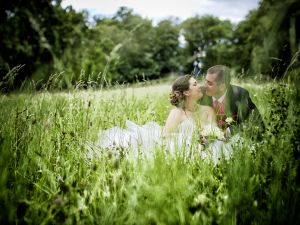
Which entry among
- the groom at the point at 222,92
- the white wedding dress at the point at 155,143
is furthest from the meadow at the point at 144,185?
the groom at the point at 222,92

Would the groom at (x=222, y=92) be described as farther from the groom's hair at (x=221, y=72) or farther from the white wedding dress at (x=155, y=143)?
the white wedding dress at (x=155, y=143)

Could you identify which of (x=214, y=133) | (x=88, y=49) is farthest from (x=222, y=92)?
(x=88, y=49)

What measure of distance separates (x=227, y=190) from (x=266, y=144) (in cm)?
63

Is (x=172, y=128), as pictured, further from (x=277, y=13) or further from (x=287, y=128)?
(x=277, y=13)

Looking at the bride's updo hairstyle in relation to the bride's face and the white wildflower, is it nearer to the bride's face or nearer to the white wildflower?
the bride's face

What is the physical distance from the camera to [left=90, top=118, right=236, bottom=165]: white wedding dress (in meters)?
2.94

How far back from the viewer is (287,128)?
2977mm

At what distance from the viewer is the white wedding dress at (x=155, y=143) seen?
2.94 m

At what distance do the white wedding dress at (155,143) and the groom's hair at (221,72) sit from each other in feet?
2.26

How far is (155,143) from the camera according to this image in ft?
10.1

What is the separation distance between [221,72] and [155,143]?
2.16 metres

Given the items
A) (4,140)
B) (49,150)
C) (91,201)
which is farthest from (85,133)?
(91,201)

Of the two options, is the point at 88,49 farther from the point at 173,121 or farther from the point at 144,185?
the point at 144,185

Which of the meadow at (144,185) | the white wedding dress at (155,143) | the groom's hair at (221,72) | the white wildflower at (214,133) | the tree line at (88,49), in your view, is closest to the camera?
the meadow at (144,185)
